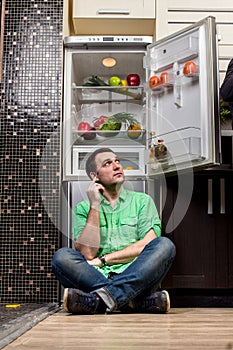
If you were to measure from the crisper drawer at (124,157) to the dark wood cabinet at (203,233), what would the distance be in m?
0.28

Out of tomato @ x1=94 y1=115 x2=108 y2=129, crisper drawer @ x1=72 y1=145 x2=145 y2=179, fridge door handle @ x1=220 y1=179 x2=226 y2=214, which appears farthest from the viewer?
tomato @ x1=94 y1=115 x2=108 y2=129

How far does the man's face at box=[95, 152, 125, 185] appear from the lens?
9.34ft

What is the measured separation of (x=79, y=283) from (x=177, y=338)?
98 centimetres

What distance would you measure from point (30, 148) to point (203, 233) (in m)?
1.02

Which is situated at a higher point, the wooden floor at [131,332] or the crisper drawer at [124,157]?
the crisper drawer at [124,157]

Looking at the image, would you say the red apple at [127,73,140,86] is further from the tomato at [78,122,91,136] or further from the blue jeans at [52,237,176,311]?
the blue jeans at [52,237,176,311]

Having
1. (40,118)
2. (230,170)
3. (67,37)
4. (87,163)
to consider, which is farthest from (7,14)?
(230,170)

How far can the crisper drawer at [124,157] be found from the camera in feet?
11.0

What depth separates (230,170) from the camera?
3.06m

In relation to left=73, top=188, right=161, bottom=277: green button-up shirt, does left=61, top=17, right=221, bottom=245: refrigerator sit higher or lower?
higher

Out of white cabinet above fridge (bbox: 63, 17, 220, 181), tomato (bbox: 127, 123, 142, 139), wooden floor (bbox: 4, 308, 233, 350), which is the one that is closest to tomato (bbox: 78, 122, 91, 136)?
white cabinet above fridge (bbox: 63, 17, 220, 181)

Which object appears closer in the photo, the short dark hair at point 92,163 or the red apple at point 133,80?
the short dark hair at point 92,163

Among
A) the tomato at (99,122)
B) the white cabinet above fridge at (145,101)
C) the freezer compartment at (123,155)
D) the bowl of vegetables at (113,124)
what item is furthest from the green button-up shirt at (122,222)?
the tomato at (99,122)

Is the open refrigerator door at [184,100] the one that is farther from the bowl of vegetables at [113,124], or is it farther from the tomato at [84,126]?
the tomato at [84,126]
